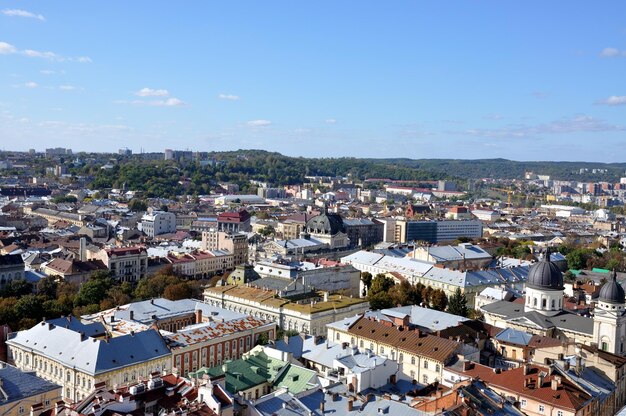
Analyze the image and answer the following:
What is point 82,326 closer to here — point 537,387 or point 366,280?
point 537,387

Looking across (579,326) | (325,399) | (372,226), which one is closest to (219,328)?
(325,399)

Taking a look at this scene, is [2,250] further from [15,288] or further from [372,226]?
[372,226]

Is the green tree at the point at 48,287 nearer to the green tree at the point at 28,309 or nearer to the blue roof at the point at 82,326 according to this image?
the green tree at the point at 28,309

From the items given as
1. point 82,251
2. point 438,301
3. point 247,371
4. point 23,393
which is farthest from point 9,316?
point 438,301

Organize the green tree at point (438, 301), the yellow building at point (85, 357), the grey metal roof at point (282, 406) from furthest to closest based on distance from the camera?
the green tree at point (438, 301), the yellow building at point (85, 357), the grey metal roof at point (282, 406)

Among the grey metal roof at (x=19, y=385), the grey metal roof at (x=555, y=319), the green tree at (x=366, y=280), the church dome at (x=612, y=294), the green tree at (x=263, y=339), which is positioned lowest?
the green tree at (x=366, y=280)

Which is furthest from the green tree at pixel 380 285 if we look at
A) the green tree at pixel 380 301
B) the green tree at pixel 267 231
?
the green tree at pixel 267 231

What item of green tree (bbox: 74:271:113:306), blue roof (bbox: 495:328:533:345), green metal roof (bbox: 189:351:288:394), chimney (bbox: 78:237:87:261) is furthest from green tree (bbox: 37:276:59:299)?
blue roof (bbox: 495:328:533:345)
